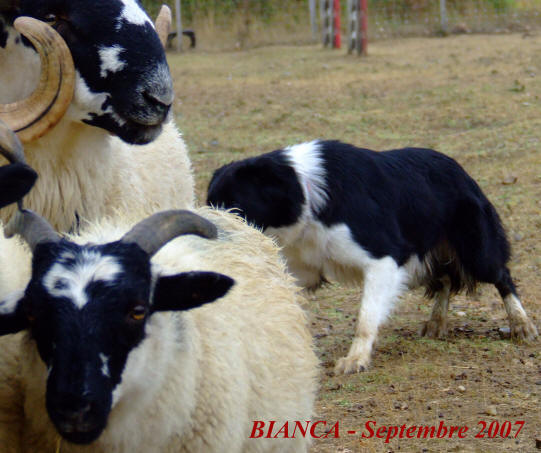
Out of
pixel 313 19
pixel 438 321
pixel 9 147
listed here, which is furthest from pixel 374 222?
pixel 313 19

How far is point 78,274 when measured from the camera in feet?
8.92

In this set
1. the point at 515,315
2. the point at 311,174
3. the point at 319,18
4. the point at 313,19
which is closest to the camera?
the point at 311,174

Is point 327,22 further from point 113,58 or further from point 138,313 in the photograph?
point 138,313

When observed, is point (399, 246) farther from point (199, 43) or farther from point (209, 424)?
point (199, 43)

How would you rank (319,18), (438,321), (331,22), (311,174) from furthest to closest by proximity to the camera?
(319,18) → (331,22) → (438,321) → (311,174)

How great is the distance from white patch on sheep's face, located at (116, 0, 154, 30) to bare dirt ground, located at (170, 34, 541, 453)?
195 cm


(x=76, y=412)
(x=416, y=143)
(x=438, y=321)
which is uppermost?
(x=76, y=412)

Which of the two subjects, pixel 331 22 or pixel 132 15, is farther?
pixel 331 22

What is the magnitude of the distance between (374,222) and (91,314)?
267 centimetres

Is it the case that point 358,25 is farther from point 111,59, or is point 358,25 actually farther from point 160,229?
point 160,229

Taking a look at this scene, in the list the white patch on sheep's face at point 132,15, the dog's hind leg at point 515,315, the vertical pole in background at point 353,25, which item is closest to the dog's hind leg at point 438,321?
the dog's hind leg at point 515,315

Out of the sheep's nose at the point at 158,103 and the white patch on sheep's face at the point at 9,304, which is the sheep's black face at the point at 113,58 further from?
the white patch on sheep's face at the point at 9,304

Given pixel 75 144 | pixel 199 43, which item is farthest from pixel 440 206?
pixel 199 43

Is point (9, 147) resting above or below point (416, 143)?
above
